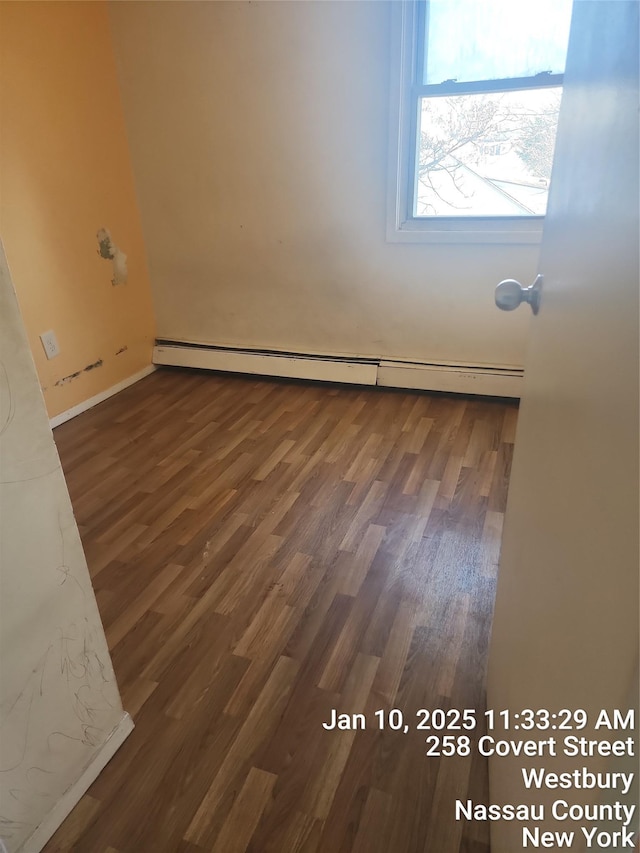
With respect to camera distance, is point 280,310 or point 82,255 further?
point 280,310

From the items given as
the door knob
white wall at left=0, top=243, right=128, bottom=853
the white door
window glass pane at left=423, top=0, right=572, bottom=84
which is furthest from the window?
white wall at left=0, top=243, right=128, bottom=853

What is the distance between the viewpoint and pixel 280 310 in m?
3.21

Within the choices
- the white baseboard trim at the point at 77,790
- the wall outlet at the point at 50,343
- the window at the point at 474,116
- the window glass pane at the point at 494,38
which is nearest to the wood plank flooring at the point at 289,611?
the white baseboard trim at the point at 77,790

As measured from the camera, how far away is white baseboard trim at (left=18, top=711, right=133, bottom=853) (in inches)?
43.3

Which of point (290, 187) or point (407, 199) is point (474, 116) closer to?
point (407, 199)

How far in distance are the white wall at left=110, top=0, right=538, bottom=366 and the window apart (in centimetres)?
10

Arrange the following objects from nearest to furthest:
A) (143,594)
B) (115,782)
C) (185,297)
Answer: (115,782) < (143,594) < (185,297)

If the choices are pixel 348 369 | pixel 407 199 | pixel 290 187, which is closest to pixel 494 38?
pixel 407 199

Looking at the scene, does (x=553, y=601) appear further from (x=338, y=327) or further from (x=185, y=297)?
(x=185, y=297)

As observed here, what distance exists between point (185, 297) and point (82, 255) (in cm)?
66

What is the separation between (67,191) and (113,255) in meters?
0.43

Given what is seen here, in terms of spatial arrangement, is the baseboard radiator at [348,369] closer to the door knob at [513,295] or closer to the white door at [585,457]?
the door knob at [513,295]

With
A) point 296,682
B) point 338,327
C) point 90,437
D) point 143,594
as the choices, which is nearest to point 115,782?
point 296,682

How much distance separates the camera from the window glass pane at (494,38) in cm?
228
